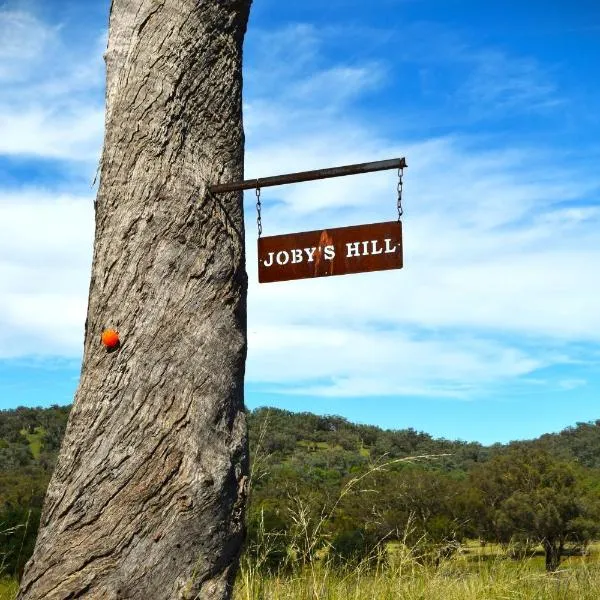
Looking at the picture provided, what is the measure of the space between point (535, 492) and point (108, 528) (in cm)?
3902

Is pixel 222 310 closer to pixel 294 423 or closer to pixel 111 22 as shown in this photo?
pixel 111 22

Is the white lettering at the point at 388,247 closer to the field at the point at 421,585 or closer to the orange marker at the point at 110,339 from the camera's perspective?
the orange marker at the point at 110,339

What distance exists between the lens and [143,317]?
147 inches

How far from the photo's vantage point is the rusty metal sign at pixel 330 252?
13.1 ft

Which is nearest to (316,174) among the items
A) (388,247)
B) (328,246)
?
(328,246)

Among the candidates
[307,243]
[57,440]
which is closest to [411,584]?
[307,243]

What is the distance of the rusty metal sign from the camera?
3.98 meters

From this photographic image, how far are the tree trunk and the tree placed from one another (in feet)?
115

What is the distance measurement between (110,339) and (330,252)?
124 cm

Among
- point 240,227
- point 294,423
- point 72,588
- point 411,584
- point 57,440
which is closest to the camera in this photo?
point 72,588

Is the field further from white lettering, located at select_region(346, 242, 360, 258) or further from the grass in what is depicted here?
white lettering, located at select_region(346, 242, 360, 258)

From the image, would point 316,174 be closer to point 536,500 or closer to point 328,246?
point 328,246

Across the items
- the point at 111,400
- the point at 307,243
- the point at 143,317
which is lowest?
the point at 111,400

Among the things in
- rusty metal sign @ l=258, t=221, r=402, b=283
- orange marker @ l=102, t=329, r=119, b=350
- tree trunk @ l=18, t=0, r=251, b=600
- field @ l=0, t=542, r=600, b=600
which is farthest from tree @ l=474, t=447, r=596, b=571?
orange marker @ l=102, t=329, r=119, b=350
